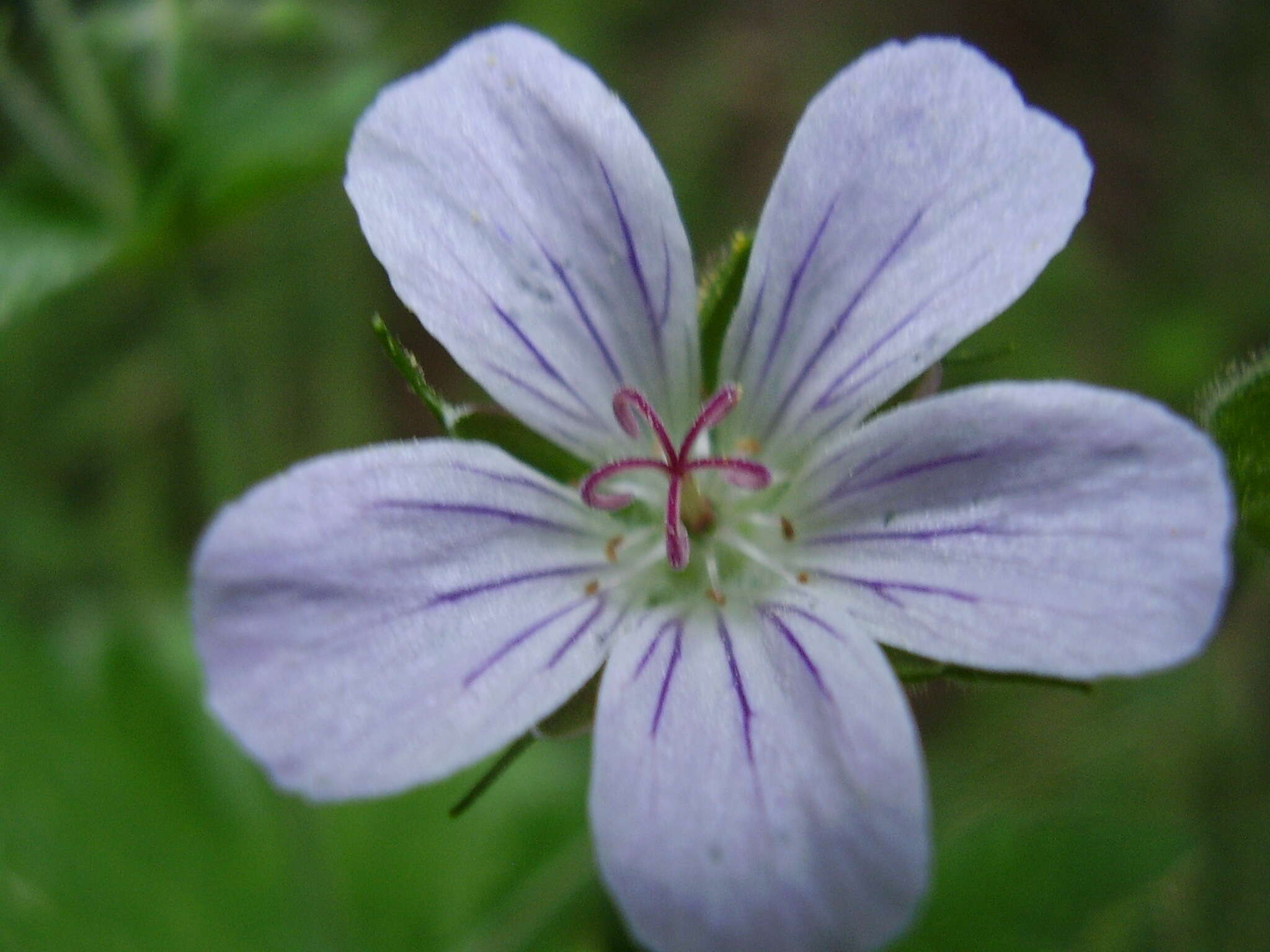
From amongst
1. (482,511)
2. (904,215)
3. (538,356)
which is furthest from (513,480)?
(904,215)

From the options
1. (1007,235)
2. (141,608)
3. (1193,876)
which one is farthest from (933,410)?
(141,608)

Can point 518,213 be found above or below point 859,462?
above

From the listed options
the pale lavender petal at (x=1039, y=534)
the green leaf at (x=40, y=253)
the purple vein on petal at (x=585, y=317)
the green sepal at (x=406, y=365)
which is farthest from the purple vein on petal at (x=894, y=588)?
the green leaf at (x=40, y=253)

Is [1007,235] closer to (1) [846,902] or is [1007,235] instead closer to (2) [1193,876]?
(1) [846,902]

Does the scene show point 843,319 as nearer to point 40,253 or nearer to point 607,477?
point 607,477

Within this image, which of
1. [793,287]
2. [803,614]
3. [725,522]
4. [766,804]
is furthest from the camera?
[725,522]
